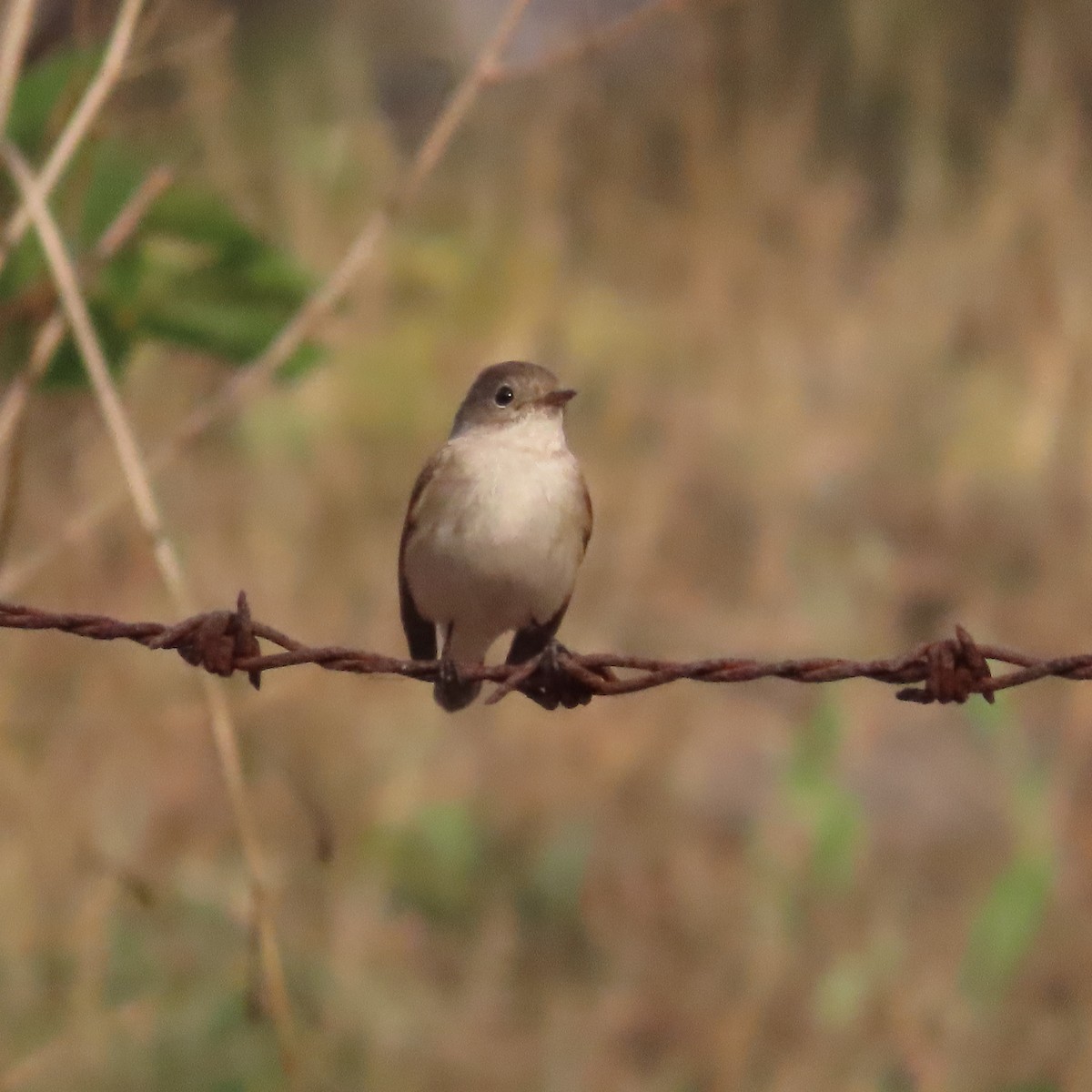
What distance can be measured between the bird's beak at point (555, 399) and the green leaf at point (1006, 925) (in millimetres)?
1883

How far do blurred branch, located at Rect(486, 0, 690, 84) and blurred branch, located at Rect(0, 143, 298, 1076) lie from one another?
82 centimetres

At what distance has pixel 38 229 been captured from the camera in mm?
3092

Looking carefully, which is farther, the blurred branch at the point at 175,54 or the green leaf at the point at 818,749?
the green leaf at the point at 818,749

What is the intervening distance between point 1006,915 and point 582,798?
254 centimetres

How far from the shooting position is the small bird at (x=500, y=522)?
3482mm

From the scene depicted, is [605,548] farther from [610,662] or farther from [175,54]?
[610,662]

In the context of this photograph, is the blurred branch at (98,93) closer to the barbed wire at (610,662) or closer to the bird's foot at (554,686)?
the barbed wire at (610,662)

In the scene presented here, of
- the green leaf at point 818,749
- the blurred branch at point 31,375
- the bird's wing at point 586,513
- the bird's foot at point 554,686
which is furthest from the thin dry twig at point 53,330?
the green leaf at point 818,749

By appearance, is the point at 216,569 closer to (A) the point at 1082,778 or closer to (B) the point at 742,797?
(B) the point at 742,797

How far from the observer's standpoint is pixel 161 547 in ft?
9.75

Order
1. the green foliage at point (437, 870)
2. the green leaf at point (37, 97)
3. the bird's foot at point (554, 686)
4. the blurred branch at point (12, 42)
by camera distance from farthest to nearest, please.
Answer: the green foliage at point (437, 870)
the green leaf at point (37, 97)
the blurred branch at point (12, 42)
the bird's foot at point (554, 686)

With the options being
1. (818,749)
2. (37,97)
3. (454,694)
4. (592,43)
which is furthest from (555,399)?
(818,749)

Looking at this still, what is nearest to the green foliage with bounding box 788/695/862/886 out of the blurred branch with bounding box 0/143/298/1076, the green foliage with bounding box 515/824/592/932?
the green foliage with bounding box 515/824/592/932

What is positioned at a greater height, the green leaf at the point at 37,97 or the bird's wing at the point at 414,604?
the green leaf at the point at 37,97
